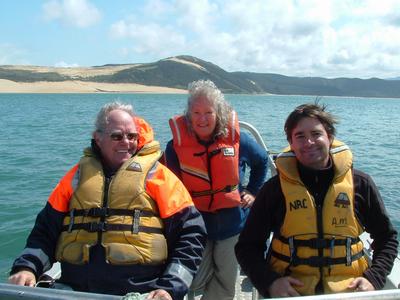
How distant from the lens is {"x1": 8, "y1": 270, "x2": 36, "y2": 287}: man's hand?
241 cm

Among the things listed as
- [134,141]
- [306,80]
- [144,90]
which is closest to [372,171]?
[134,141]

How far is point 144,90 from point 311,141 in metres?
102

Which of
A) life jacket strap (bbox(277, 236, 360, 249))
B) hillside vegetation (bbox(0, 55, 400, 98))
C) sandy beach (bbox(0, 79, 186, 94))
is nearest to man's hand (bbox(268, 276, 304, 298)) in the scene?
life jacket strap (bbox(277, 236, 360, 249))

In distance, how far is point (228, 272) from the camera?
341cm

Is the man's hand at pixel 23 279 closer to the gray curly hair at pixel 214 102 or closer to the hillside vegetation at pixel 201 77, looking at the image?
the gray curly hair at pixel 214 102

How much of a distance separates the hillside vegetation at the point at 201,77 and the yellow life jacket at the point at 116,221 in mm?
108074

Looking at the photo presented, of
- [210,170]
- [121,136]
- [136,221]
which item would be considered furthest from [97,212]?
[210,170]

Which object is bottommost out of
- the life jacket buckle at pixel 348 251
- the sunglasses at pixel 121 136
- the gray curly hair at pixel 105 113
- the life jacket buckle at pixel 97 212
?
the life jacket buckle at pixel 348 251

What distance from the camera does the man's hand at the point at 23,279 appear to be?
7.91 ft

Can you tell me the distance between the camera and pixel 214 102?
327cm

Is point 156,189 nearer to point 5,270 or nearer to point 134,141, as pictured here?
point 134,141

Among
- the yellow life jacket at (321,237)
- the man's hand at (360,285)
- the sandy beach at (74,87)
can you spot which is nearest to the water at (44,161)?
the yellow life jacket at (321,237)

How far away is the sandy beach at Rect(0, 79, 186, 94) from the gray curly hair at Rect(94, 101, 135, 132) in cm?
9046

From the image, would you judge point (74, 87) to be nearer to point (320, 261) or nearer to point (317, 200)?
point (317, 200)
